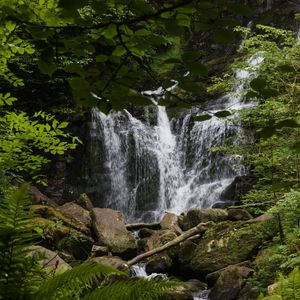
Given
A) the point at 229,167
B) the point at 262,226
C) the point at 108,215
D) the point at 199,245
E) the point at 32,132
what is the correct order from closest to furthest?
the point at 32,132 → the point at 262,226 → the point at 199,245 → the point at 108,215 → the point at 229,167

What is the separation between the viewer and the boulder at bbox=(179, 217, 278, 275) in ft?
28.4

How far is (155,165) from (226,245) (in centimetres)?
777

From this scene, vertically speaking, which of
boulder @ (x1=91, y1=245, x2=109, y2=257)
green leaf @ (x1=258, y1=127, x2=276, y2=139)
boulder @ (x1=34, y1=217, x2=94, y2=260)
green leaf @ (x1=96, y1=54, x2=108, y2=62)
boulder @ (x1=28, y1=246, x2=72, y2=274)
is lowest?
boulder @ (x1=91, y1=245, x2=109, y2=257)

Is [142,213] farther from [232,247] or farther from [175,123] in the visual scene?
[232,247]

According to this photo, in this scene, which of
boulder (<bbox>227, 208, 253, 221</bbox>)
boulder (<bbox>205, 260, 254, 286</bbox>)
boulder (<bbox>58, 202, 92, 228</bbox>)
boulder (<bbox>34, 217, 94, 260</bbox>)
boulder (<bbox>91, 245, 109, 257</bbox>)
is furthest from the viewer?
boulder (<bbox>227, 208, 253, 221</bbox>)

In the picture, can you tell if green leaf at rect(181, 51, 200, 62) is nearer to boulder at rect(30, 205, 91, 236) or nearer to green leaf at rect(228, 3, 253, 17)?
green leaf at rect(228, 3, 253, 17)

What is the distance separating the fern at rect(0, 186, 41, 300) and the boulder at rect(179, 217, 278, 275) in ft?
25.0

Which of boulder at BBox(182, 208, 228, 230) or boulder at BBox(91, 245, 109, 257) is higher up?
boulder at BBox(182, 208, 228, 230)

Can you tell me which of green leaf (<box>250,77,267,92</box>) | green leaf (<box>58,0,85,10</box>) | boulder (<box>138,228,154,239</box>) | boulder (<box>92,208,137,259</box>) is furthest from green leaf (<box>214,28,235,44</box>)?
boulder (<box>138,228,154,239</box>)

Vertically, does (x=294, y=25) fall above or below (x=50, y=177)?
above

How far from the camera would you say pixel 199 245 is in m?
9.48

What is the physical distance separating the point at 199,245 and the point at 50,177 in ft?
27.7

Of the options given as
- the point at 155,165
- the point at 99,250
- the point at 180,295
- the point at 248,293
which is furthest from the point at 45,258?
the point at 155,165

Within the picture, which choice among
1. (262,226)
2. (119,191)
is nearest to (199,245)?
(262,226)
